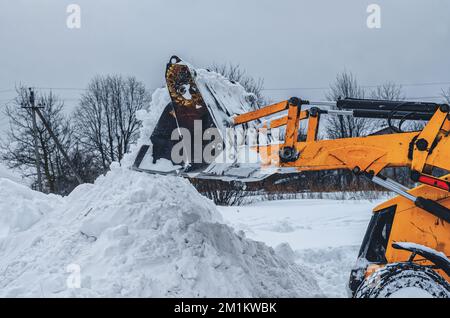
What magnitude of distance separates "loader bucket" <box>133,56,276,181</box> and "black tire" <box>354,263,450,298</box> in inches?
47.0

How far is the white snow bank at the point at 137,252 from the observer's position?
3.96m

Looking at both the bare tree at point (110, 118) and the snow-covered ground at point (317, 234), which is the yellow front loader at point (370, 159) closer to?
the snow-covered ground at point (317, 234)

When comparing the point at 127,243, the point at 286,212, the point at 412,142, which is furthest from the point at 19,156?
the point at 412,142

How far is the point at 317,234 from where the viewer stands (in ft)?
24.5

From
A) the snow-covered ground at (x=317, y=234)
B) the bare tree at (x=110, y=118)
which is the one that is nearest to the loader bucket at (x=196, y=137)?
the snow-covered ground at (x=317, y=234)

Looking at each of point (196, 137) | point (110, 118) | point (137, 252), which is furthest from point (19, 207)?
point (110, 118)

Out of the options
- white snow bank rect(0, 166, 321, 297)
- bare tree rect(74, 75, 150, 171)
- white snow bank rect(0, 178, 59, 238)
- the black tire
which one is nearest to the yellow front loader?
the black tire

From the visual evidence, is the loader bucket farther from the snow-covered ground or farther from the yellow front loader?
the snow-covered ground

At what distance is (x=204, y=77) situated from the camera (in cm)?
445

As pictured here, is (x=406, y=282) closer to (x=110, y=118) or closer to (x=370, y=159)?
(x=370, y=159)

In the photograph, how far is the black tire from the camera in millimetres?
3377
